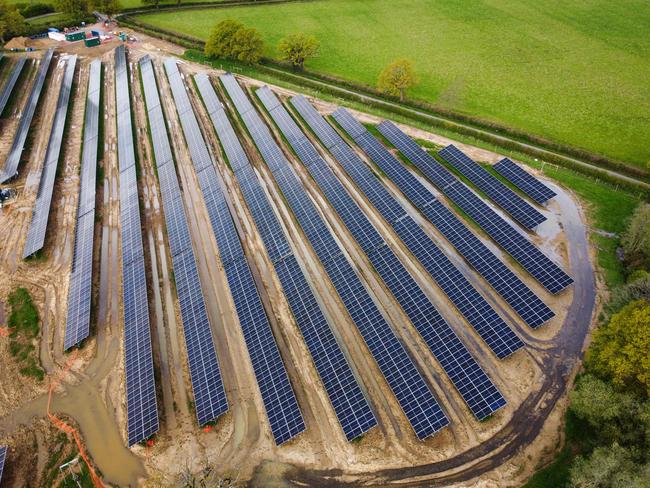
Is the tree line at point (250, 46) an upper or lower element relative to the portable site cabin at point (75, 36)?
lower

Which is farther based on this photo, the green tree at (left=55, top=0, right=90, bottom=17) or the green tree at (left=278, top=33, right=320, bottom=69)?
the green tree at (left=55, top=0, right=90, bottom=17)

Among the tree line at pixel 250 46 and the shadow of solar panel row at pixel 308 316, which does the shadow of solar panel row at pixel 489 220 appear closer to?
the shadow of solar panel row at pixel 308 316

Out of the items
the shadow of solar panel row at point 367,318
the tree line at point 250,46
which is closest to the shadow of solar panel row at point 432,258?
the shadow of solar panel row at point 367,318

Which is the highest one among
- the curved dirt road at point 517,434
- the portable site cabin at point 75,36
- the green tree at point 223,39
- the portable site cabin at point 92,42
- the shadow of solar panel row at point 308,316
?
the portable site cabin at point 75,36

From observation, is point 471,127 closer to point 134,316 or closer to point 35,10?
point 134,316

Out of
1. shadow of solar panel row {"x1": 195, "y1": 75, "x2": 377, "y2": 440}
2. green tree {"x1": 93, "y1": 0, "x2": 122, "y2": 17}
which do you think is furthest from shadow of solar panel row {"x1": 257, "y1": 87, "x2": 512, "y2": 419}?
green tree {"x1": 93, "y1": 0, "x2": 122, "y2": 17}

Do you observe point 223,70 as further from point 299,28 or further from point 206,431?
point 206,431

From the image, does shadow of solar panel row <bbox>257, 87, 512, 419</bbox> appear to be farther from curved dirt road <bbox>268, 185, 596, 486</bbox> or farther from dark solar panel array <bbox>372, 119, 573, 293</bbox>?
dark solar panel array <bbox>372, 119, 573, 293</bbox>
